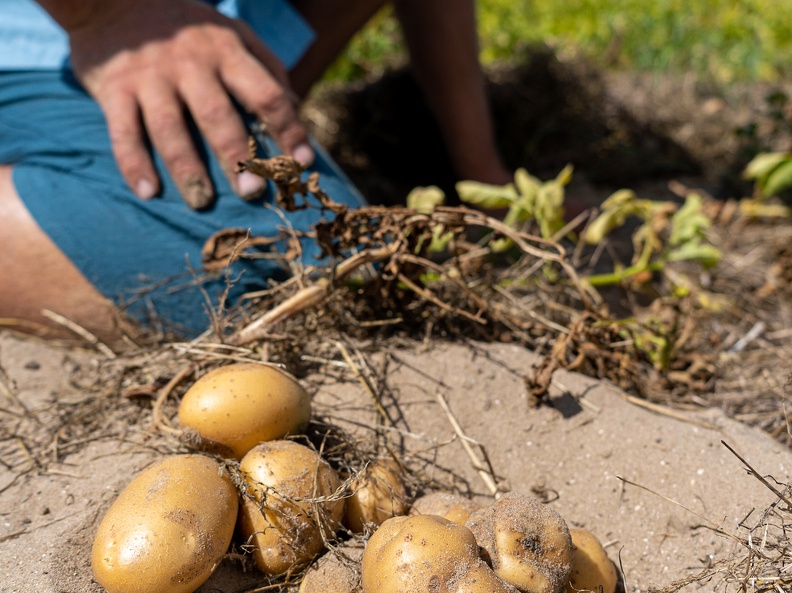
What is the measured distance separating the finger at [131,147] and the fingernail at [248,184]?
0.73 ft

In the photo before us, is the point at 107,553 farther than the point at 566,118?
No

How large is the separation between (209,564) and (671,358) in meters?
1.26

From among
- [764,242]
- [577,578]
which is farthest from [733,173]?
[577,578]

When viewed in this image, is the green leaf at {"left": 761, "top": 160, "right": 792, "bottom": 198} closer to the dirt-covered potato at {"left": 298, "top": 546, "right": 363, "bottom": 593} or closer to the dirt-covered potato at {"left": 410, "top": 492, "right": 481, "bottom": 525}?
the dirt-covered potato at {"left": 410, "top": 492, "right": 481, "bottom": 525}

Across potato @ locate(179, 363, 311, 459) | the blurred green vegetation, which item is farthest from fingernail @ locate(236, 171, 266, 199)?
the blurred green vegetation

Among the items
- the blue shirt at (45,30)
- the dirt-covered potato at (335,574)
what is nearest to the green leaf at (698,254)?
the dirt-covered potato at (335,574)

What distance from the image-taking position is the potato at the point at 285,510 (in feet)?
3.89

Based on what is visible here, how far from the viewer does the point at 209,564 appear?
111cm

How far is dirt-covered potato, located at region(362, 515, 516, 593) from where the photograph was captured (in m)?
0.99

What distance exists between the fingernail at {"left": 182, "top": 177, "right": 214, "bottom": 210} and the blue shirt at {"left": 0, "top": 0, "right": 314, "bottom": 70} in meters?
0.64

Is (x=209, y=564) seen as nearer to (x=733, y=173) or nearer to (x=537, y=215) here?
(x=537, y=215)

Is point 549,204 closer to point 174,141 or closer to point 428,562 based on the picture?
point 174,141

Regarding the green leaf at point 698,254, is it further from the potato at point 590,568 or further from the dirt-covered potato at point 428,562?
the dirt-covered potato at point 428,562

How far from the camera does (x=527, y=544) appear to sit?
108 cm
